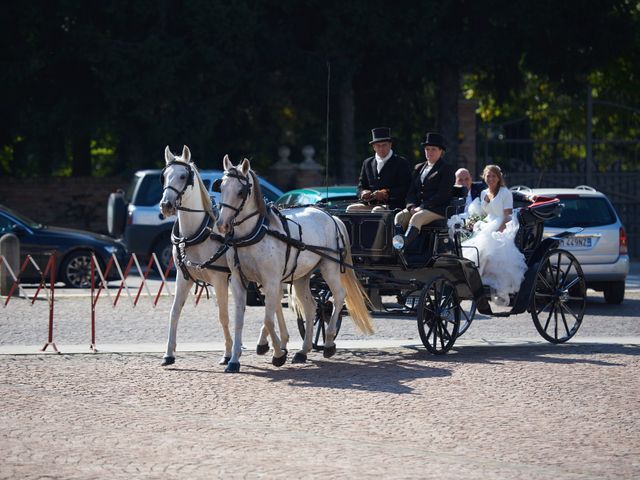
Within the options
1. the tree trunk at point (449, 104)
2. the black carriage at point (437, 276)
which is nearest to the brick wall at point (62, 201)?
the tree trunk at point (449, 104)

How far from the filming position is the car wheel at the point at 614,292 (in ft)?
58.0

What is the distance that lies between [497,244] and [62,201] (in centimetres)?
1799

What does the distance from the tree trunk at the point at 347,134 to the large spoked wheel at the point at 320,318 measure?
50.8 feet

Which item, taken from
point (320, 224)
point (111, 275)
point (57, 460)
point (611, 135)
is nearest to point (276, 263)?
point (320, 224)

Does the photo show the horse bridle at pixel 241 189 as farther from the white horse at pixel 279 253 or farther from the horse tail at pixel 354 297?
the horse tail at pixel 354 297

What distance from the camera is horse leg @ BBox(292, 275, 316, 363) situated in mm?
12156

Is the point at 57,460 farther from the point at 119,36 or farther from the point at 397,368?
the point at 119,36

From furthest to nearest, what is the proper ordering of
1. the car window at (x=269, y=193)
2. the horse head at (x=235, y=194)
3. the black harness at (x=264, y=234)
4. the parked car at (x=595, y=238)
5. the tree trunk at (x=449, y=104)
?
the tree trunk at (x=449, y=104) < the car window at (x=269, y=193) < the parked car at (x=595, y=238) < the black harness at (x=264, y=234) < the horse head at (x=235, y=194)

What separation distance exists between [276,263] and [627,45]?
764 inches

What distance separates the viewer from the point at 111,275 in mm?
20734

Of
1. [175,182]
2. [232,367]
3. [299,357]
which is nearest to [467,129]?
[299,357]

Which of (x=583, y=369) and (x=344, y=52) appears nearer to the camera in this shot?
(x=583, y=369)

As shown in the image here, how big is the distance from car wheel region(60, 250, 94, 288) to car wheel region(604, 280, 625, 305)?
28.1 feet

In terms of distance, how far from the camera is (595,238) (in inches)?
678
